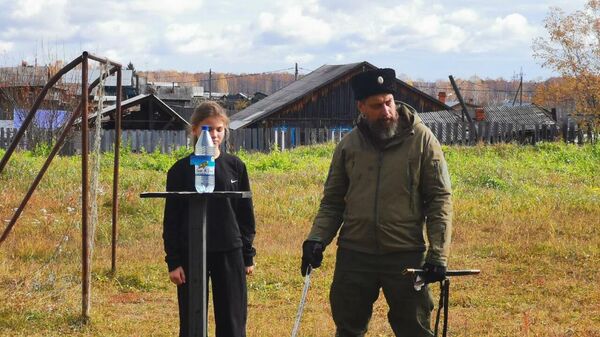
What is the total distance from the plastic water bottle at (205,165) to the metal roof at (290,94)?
31488mm

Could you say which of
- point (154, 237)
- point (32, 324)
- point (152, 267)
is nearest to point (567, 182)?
point (154, 237)

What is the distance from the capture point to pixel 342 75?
38.8 meters

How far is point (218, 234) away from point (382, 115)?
1131 mm

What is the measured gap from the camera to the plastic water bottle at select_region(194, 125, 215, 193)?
159 inches

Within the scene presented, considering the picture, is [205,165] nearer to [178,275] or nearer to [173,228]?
[173,228]

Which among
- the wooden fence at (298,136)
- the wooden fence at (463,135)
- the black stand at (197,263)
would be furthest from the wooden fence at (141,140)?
the black stand at (197,263)

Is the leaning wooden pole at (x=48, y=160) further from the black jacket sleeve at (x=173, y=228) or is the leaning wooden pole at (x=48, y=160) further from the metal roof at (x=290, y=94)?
the metal roof at (x=290, y=94)

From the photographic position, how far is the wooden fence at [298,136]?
3011cm

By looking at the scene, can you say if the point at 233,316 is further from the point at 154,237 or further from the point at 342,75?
the point at 342,75

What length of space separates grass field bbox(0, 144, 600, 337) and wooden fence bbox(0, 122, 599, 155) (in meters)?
12.8

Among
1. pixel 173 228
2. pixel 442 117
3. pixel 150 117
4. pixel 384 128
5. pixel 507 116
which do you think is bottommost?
pixel 173 228

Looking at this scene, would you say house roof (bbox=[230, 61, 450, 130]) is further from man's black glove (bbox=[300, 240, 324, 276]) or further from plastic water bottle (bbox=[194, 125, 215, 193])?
plastic water bottle (bbox=[194, 125, 215, 193])

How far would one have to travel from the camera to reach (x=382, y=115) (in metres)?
4.21

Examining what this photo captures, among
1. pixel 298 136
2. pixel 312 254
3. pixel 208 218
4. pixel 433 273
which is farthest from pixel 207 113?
pixel 298 136
